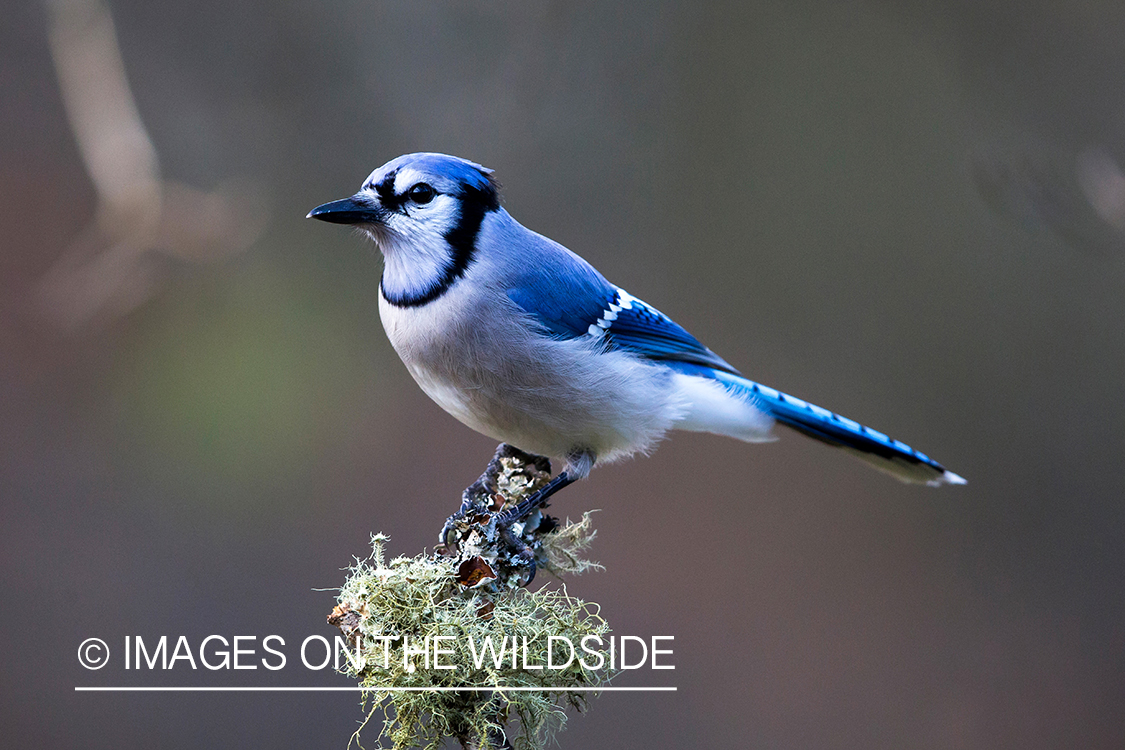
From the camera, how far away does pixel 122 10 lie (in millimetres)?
3428

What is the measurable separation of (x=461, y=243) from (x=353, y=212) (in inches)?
9.5

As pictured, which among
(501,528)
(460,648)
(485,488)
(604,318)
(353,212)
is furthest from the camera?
(604,318)

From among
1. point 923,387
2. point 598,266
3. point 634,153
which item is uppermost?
point 634,153

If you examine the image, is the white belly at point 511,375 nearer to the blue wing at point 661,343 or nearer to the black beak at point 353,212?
the blue wing at point 661,343

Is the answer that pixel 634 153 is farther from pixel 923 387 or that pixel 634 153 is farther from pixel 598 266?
pixel 923 387

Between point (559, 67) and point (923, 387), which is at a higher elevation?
point (559, 67)

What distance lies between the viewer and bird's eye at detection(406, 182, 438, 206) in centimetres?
189

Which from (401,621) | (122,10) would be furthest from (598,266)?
(401,621)

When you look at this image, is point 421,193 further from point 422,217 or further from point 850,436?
point 850,436

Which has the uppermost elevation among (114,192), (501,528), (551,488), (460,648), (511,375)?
(114,192)

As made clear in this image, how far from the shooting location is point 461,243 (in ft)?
6.45

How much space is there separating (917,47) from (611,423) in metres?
2.54

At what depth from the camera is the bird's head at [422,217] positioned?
6.17ft

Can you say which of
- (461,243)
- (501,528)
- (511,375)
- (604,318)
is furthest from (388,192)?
(501,528)
